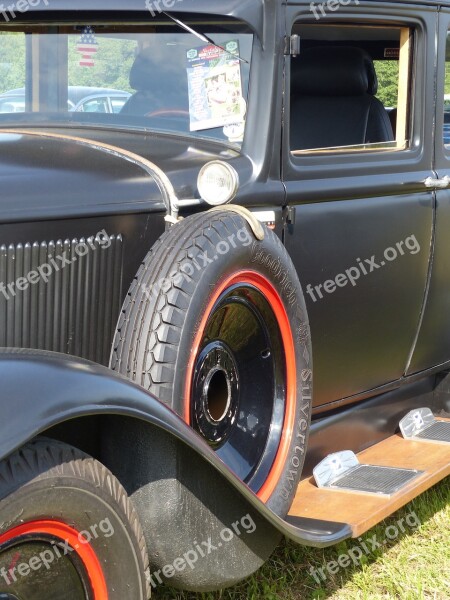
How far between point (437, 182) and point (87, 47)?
4.39ft

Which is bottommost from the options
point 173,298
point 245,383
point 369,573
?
point 369,573

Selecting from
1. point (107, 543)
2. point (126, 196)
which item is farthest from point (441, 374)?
point (107, 543)

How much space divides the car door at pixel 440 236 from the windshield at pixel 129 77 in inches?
37.5

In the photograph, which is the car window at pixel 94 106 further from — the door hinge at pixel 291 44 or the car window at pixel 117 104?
the door hinge at pixel 291 44

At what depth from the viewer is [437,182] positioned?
349 cm

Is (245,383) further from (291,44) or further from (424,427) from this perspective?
(424,427)

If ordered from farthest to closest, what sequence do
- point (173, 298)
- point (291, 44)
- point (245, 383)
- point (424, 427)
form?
point (424, 427) → point (291, 44) → point (245, 383) → point (173, 298)

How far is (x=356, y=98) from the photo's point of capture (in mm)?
3496

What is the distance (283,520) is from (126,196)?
939mm

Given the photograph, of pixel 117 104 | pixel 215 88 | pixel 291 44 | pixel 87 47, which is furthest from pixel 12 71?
pixel 291 44

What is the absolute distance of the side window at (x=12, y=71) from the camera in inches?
A: 123

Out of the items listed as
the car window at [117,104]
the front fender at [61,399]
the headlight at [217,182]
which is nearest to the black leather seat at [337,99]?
the car window at [117,104]

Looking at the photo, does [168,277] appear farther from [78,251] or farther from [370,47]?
[370,47]

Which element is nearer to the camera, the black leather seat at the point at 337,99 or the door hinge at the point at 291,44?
the door hinge at the point at 291,44
